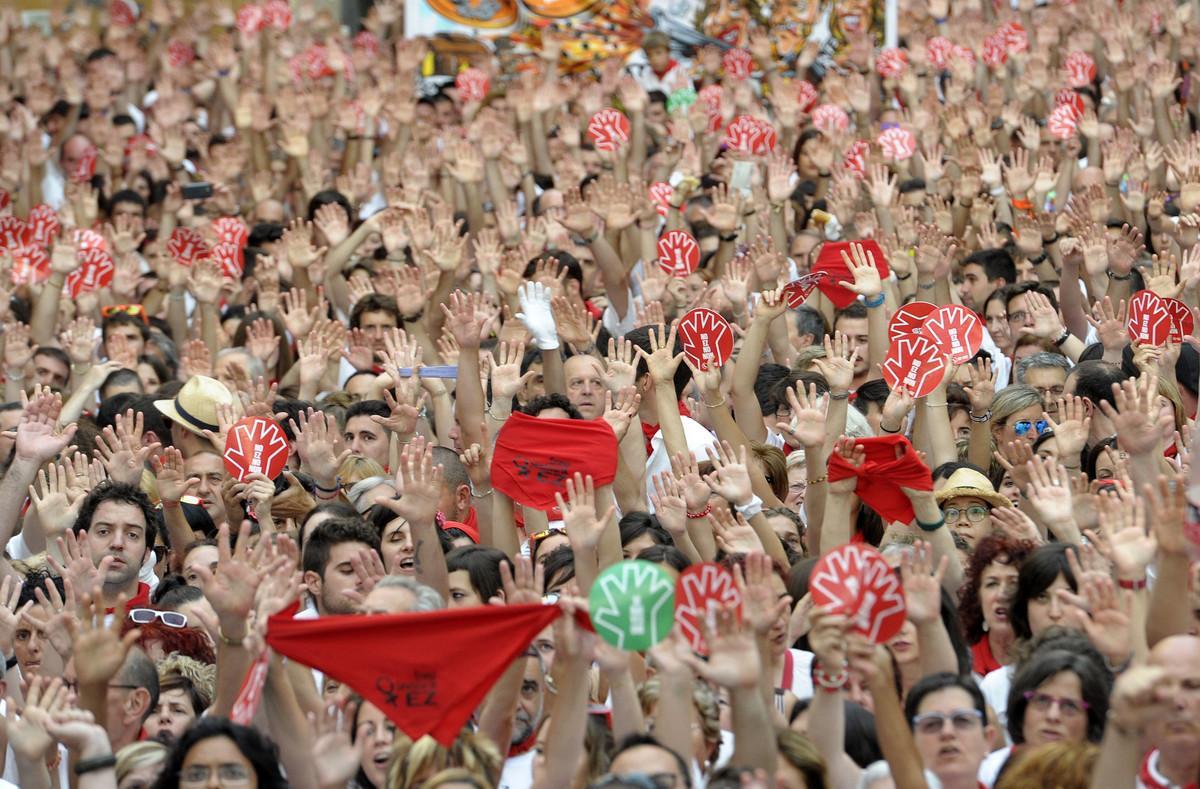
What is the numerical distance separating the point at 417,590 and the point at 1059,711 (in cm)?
180

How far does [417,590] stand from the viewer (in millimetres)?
5578

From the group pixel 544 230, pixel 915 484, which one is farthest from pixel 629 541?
pixel 544 230

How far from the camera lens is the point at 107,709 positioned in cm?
533

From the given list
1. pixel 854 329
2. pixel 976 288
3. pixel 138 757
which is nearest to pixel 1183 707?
pixel 138 757

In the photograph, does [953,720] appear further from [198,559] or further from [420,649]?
[198,559]

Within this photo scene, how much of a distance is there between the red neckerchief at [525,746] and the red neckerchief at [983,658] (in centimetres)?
134

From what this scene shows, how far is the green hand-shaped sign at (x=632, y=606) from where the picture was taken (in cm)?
481

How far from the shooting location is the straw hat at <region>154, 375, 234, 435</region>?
26.1ft

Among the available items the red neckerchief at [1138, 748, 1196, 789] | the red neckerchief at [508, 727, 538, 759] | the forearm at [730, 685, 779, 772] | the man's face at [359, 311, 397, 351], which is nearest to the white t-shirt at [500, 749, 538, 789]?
the red neckerchief at [508, 727, 538, 759]

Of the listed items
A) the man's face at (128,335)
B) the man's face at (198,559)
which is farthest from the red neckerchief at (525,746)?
the man's face at (128,335)

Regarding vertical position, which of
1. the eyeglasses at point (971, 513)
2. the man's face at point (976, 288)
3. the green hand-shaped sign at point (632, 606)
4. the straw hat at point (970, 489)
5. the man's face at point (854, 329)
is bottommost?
the man's face at point (976, 288)

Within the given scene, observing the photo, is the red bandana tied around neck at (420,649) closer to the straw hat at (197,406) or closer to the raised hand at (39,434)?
the raised hand at (39,434)

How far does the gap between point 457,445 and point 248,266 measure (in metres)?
3.52

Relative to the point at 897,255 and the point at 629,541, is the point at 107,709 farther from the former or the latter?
the point at 897,255
